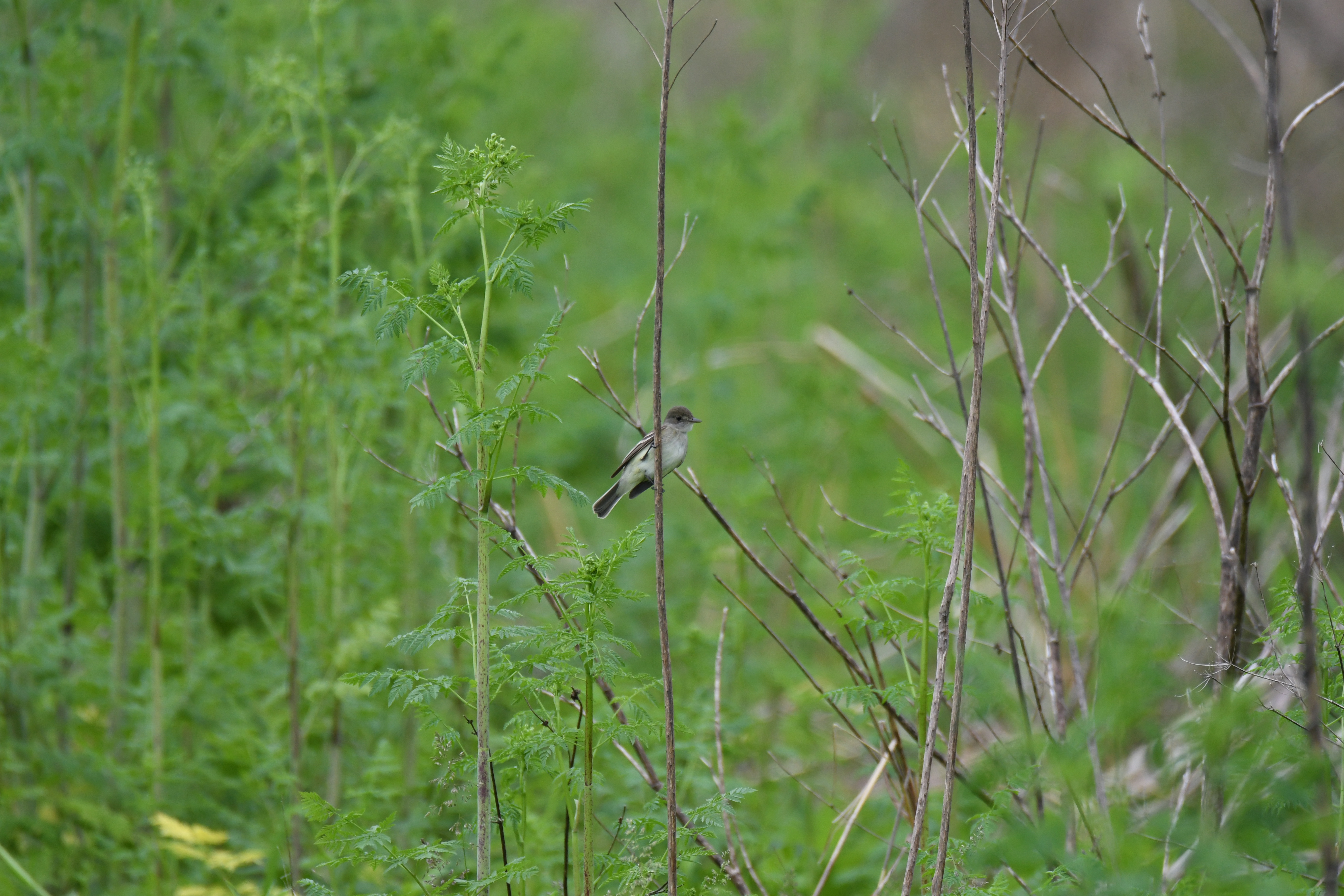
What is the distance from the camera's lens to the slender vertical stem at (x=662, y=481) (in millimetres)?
1901

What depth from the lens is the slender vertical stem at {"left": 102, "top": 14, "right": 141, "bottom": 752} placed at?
3645mm

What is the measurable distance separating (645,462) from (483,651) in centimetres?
142

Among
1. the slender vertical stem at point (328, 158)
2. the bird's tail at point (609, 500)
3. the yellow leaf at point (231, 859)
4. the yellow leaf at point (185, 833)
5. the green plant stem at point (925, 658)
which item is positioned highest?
the slender vertical stem at point (328, 158)

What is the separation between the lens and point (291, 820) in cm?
340

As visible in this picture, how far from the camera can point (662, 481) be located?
1.88 meters

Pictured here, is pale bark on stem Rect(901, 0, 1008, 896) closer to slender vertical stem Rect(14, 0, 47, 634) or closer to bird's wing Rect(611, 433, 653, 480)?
bird's wing Rect(611, 433, 653, 480)

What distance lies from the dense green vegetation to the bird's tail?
0.37m

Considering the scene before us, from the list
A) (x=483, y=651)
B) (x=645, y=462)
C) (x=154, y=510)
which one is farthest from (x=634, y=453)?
(x=154, y=510)

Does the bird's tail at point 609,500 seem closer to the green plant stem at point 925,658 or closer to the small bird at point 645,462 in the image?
the small bird at point 645,462

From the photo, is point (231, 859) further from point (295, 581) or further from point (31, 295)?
point (31, 295)

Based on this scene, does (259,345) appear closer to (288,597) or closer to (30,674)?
(288,597)

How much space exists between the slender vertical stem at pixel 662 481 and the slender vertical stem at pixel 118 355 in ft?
7.90

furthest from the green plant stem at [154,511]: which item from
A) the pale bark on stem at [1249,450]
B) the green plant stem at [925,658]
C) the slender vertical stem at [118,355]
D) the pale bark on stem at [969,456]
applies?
the pale bark on stem at [1249,450]

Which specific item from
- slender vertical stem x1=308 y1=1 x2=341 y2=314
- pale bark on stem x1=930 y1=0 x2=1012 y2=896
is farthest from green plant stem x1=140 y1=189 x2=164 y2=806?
pale bark on stem x1=930 y1=0 x2=1012 y2=896
